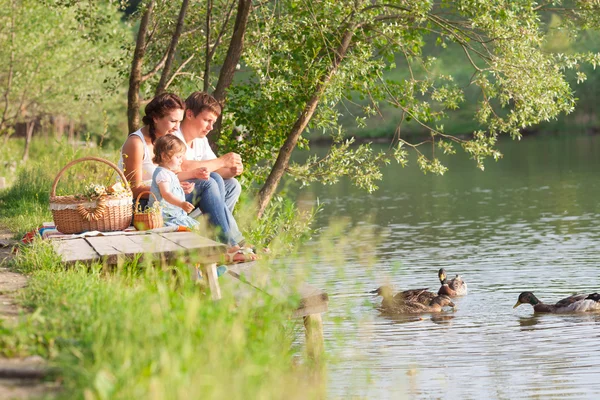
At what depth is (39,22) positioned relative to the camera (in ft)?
86.1

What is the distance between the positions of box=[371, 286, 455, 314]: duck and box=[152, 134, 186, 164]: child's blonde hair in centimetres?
414

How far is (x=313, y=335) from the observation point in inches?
256

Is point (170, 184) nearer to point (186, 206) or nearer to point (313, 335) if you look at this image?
point (186, 206)

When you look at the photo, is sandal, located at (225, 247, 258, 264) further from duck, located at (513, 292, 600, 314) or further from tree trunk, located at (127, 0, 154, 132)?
tree trunk, located at (127, 0, 154, 132)

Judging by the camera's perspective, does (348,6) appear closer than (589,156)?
Yes

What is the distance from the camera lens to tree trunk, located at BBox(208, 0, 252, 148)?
12086mm

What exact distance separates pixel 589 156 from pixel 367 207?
17869 millimetres

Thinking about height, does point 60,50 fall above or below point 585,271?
above

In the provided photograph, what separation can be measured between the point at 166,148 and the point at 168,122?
22.9 inches

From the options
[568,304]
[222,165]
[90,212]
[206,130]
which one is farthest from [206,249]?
[568,304]

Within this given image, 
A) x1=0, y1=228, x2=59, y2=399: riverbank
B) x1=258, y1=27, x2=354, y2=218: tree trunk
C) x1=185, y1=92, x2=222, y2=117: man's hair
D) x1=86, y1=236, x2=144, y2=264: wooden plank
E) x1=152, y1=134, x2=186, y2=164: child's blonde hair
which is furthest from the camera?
x1=258, y1=27, x2=354, y2=218: tree trunk

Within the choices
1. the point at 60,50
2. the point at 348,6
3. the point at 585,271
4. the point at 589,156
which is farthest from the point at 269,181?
the point at 589,156

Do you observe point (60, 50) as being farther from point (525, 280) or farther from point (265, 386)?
point (265, 386)

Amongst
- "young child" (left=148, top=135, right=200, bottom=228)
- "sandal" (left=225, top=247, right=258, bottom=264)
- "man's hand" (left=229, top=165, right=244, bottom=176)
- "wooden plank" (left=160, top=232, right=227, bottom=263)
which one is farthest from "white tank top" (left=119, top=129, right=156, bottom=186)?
"wooden plank" (left=160, top=232, right=227, bottom=263)
